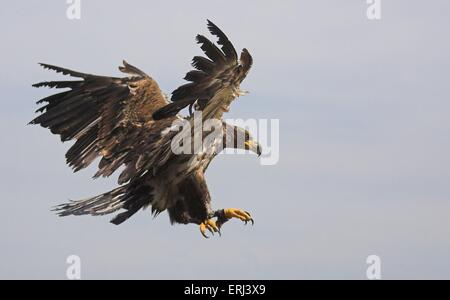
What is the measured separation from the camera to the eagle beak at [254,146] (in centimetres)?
1620

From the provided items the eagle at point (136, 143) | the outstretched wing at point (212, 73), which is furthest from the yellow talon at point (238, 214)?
the outstretched wing at point (212, 73)

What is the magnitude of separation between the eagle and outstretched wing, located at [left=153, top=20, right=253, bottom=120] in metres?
0.54

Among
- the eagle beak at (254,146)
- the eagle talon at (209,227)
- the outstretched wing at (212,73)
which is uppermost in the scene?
the outstretched wing at (212,73)

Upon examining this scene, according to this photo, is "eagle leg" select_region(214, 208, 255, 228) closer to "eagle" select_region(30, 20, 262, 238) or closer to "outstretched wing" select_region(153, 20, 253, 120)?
"eagle" select_region(30, 20, 262, 238)

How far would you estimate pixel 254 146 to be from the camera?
16219 millimetres

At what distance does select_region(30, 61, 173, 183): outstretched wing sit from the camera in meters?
15.9

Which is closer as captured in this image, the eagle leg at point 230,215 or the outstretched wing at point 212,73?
the outstretched wing at point 212,73

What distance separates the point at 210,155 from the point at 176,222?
84cm

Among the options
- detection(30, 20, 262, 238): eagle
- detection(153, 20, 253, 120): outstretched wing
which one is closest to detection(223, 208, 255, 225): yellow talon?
detection(30, 20, 262, 238): eagle

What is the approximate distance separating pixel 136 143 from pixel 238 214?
1343mm

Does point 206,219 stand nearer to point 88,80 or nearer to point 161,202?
point 161,202

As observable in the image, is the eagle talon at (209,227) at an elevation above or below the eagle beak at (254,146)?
below

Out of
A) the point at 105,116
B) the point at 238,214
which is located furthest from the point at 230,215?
the point at 105,116

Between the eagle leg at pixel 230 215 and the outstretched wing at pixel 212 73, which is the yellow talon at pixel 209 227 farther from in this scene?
the outstretched wing at pixel 212 73
